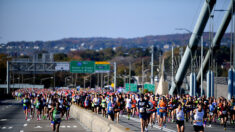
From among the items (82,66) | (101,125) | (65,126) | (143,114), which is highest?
(82,66)

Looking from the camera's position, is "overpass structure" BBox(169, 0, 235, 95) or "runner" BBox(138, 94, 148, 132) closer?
"runner" BBox(138, 94, 148, 132)

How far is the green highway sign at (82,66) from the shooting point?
78812 mm

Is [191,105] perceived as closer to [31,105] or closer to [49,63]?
[31,105]

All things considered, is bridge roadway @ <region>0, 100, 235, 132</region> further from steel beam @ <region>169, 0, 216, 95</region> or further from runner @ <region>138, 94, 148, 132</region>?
steel beam @ <region>169, 0, 216, 95</region>

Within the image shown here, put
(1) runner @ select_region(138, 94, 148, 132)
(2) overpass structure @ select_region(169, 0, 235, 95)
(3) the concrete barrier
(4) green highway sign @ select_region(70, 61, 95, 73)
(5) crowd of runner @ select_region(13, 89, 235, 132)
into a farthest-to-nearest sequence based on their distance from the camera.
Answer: (4) green highway sign @ select_region(70, 61, 95, 73)
(2) overpass structure @ select_region(169, 0, 235, 95)
(1) runner @ select_region(138, 94, 148, 132)
(5) crowd of runner @ select_region(13, 89, 235, 132)
(3) the concrete barrier

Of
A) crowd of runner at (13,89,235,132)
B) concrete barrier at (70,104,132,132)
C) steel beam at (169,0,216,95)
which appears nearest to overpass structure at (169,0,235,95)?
steel beam at (169,0,216,95)

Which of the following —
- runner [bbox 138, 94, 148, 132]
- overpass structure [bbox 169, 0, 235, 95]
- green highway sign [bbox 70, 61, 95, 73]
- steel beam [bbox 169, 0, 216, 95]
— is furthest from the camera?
green highway sign [bbox 70, 61, 95, 73]

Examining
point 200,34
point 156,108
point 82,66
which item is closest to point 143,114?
point 156,108

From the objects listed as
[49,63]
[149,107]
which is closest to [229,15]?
[149,107]

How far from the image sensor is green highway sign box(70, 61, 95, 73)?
78812 millimetres

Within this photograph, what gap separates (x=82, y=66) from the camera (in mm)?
79438

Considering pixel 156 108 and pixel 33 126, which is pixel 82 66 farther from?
pixel 33 126

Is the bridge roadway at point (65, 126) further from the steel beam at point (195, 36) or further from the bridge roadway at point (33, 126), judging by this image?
the steel beam at point (195, 36)

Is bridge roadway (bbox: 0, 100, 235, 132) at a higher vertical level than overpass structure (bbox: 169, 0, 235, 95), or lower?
lower
